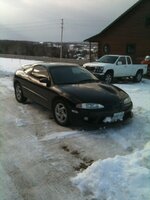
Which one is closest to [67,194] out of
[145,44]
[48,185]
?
[48,185]

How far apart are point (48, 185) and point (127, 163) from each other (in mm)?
1302

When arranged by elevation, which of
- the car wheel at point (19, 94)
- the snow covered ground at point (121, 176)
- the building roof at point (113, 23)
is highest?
the building roof at point (113, 23)

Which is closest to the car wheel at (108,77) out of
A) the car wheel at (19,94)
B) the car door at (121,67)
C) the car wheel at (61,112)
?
the car door at (121,67)

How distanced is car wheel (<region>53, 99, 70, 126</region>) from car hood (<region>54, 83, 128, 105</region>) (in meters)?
0.24

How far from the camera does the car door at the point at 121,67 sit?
56.0ft

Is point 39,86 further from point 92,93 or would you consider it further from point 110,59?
point 110,59

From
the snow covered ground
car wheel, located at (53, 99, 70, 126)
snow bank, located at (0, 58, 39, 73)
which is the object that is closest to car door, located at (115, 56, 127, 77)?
snow bank, located at (0, 58, 39, 73)

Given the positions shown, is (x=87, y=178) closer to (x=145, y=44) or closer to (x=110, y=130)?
(x=110, y=130)

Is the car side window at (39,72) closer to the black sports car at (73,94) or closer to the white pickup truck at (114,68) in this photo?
the black sports car at (73,94)

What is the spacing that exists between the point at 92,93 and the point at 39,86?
1.75 meters

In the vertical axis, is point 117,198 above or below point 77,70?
below

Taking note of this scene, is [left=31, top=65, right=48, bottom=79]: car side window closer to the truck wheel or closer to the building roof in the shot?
the truck wheel

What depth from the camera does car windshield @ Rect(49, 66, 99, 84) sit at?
25.5ft

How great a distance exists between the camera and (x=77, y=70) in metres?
8.45
